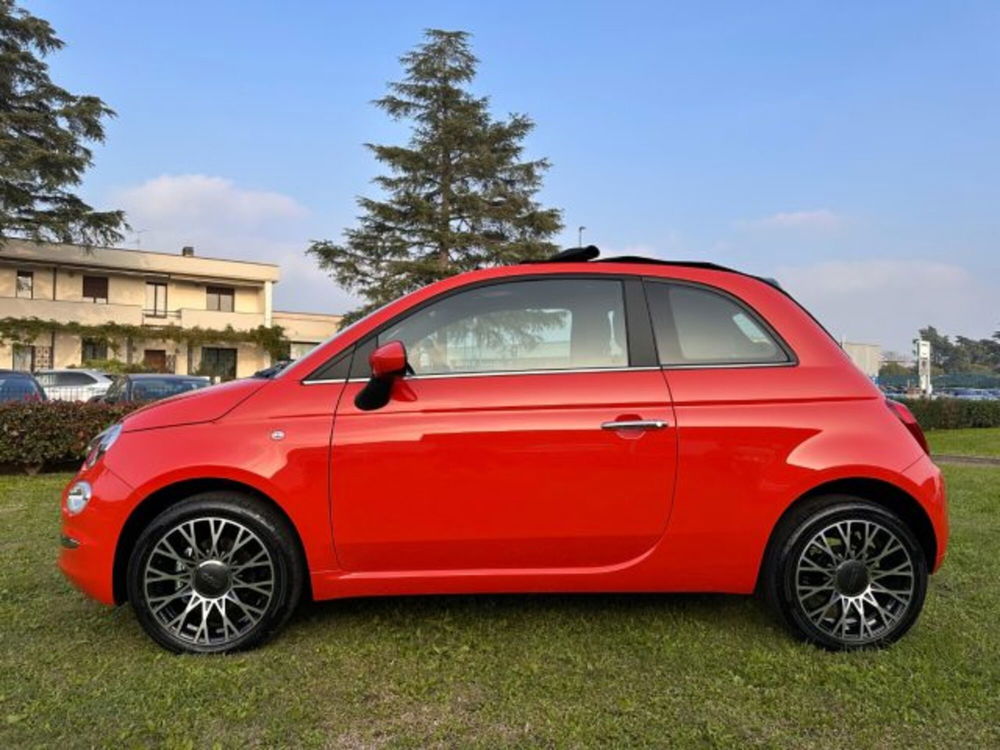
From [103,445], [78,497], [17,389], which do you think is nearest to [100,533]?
[78,497]

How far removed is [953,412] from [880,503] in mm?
21668

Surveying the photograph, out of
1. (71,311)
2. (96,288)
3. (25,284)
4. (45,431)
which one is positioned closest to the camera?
(45,431)

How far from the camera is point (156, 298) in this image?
3684cm

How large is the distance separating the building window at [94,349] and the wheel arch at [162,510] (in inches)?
1380

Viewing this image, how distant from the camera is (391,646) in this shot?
122 inches

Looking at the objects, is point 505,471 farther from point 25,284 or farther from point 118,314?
point 25,284

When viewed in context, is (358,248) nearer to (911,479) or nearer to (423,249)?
(423,249)

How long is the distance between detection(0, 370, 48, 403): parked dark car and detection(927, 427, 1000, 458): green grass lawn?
1478cm

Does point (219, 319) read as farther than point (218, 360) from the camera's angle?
No

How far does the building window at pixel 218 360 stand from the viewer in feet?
121

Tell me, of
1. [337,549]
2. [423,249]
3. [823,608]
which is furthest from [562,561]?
[423,249]

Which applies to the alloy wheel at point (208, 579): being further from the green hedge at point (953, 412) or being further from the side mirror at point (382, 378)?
the green hedge at point (953, 412)

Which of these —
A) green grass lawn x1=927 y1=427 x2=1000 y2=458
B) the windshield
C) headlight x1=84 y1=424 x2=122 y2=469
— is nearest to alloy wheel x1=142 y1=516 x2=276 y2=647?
headlight x1=84 y1=424 x2=122 y2=469

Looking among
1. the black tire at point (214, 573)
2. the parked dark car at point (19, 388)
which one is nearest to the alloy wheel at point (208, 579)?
the black tire at point (214, 573)
